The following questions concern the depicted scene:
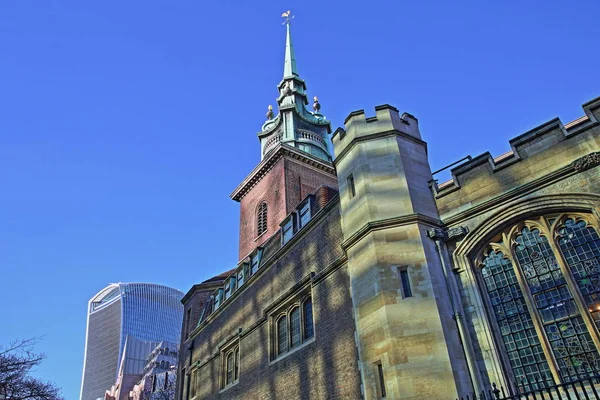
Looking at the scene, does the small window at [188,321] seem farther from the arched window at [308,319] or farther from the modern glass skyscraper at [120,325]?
the modern glass skyscraper at [120,325]

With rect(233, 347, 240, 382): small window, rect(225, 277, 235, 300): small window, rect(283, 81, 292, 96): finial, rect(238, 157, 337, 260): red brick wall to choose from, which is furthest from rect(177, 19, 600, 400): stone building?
rect(283, 81, 292, 96): finial

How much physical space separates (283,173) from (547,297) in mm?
26524

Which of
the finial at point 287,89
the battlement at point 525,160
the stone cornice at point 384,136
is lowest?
the battlement at point 525,160

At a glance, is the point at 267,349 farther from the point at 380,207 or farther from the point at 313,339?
the point at 380,207

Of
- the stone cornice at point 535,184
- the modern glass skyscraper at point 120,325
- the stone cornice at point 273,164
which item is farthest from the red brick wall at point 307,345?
the modern glass skyscraper at point 120,325

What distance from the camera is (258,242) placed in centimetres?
3506

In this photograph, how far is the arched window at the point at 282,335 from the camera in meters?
16.6

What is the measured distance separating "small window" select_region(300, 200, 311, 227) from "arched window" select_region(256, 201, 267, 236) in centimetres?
1705

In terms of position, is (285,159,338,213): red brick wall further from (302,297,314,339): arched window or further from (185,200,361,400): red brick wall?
(302,297,314,339): arched window

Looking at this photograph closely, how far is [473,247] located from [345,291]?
388 centimetres

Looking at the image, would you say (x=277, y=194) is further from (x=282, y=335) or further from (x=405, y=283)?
(x=405, y=283)

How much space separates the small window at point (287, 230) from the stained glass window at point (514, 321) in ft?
28.4

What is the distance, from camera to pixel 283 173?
3534cm

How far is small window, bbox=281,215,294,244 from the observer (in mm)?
18372
